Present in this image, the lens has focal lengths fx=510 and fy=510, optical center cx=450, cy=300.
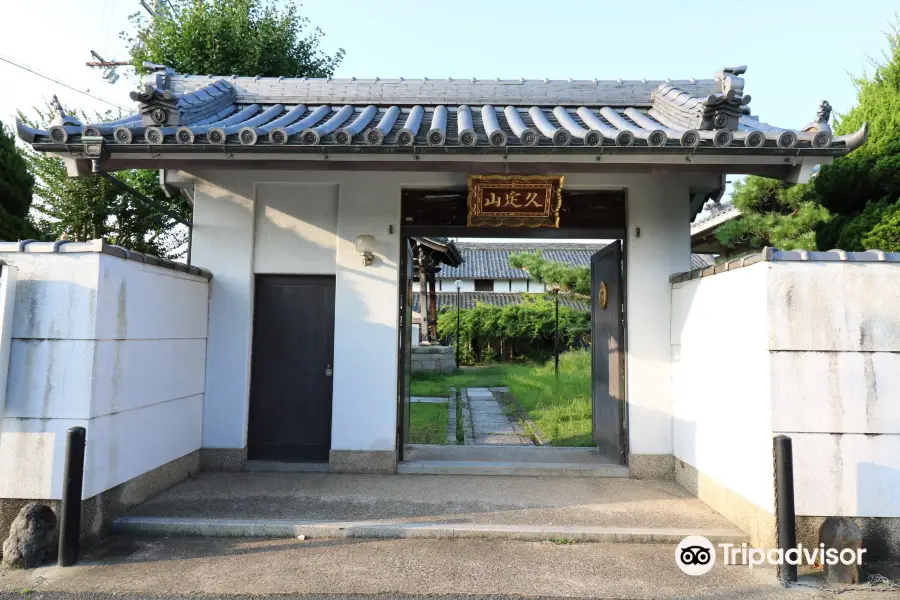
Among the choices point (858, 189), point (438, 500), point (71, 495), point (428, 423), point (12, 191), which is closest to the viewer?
point (71, 495)

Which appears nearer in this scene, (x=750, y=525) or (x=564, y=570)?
(x=564, y=570)

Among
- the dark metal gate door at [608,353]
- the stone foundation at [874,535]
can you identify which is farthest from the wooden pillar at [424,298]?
the stone foundation at [874,535]

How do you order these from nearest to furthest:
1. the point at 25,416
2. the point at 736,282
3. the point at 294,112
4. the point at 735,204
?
the point at 25,416
the point at 736,282
the point at 294,112
the point at 735,204

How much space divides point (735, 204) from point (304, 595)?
711 centimetres

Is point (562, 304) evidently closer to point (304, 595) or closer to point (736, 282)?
point (736, 282)

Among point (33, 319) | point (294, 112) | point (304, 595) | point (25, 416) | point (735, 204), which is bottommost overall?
point (304, 595)

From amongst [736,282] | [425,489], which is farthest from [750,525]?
[425,489]

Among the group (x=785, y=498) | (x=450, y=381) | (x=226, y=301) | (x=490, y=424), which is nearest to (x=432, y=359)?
(x=450, y=381)

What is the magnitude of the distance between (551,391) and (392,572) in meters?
8.69

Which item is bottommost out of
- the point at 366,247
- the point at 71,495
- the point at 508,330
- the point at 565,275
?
the point at 71,495

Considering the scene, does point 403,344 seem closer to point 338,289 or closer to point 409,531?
point 338,289

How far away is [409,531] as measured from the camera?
4156mm

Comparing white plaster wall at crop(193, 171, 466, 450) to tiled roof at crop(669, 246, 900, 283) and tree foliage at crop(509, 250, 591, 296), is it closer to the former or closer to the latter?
tiled roof at crop(669, 246, 900, 283)

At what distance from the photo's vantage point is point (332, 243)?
238 inches
